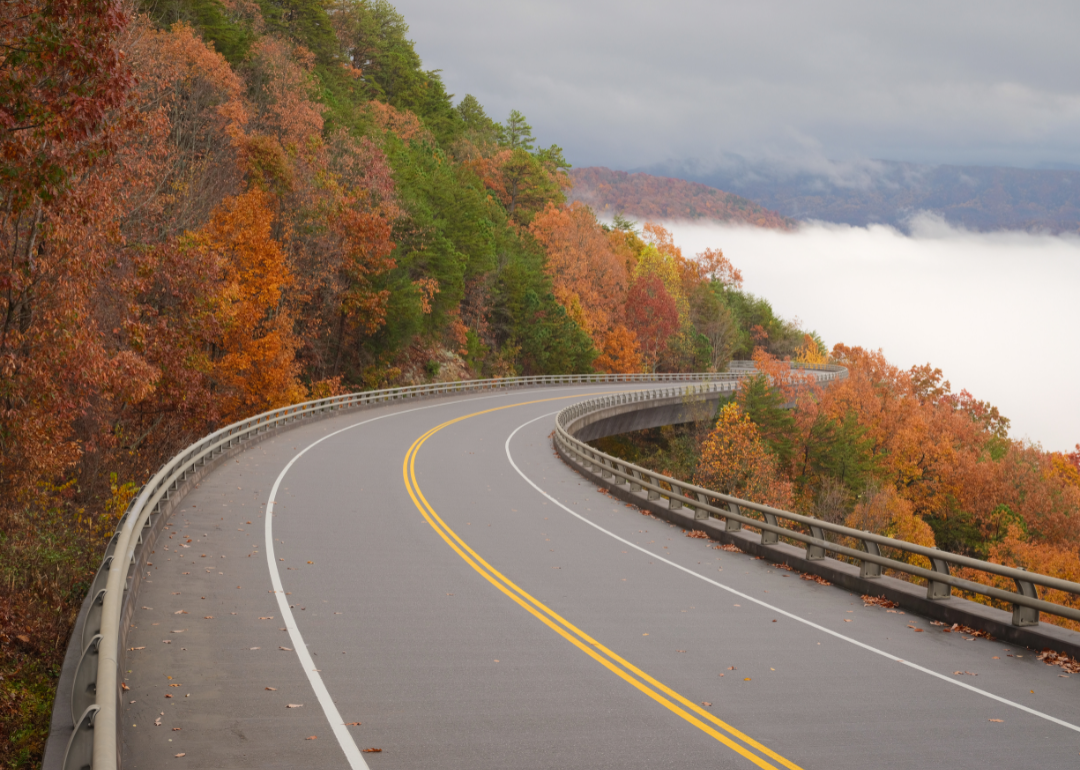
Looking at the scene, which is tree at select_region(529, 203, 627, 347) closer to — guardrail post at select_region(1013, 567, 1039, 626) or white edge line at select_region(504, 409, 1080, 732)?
white edge line at select_region(504, 409, 1080, 732)

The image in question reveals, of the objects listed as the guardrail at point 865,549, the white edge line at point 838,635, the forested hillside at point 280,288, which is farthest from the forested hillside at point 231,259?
the guardrail at point 865,549

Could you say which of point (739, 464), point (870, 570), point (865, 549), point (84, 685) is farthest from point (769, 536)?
point (739, 464)

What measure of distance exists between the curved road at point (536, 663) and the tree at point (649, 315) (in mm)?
77519

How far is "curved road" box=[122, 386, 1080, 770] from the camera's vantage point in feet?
23.4

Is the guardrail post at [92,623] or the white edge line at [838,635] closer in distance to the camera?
the guardrail post at [92,623]

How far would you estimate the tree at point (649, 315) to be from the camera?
310 ft

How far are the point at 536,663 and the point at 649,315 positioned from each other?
8700 cm

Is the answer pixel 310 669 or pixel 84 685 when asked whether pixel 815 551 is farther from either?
pixel 84 685

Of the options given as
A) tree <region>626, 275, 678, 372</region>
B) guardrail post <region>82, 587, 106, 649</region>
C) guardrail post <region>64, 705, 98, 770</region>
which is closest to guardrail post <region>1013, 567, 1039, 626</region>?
guardrail post <region>64, 705, 98, 770</region>

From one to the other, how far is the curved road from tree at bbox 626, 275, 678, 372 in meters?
77.5

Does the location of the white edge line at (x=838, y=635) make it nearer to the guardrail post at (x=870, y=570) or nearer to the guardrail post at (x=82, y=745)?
the guardrail post at (x=870, y=570)

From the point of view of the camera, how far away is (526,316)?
7575 centimetres

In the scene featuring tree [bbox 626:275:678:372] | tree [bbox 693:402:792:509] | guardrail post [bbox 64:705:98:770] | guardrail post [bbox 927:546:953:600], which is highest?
tree [bbox 626:275:678:372]

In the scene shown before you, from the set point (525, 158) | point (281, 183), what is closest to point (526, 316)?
point (525, 158)
